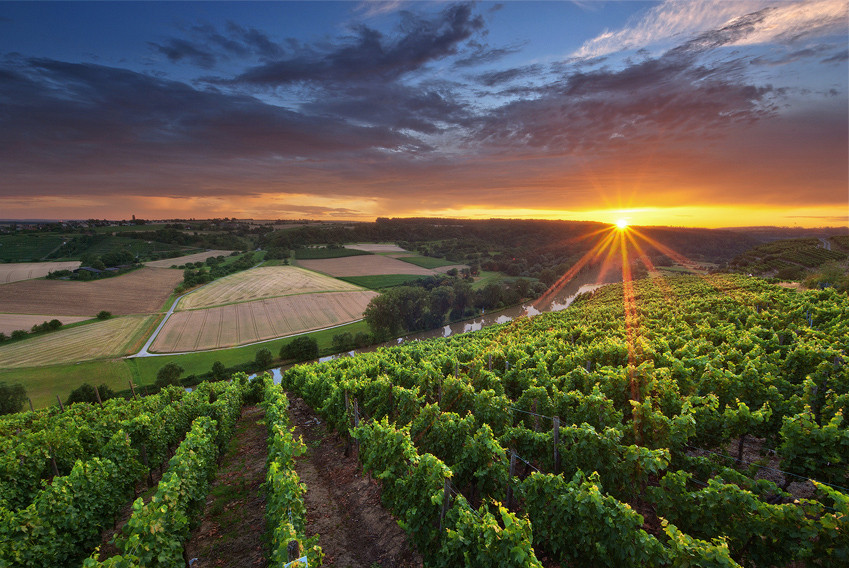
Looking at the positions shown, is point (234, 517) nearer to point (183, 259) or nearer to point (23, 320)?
point (23, 320)

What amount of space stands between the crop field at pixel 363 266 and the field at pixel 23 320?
44.9m

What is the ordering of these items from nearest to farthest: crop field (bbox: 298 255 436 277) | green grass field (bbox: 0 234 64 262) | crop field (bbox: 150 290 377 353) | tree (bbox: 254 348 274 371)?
tree (bbox: 254 348 274 371), crop field (bbox: 150 290 377 353), green grass field (bbox: 0 234 64 262), crop field (bbox: 298 255 436 277)

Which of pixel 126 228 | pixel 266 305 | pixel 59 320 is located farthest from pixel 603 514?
pixel 126 228

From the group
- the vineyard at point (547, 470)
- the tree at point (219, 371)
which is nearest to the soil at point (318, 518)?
the vineyard at point (547, 470)

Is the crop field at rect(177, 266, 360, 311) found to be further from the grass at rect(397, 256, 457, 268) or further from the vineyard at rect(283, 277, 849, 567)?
the vineyard at rect(283, 277, 849, 567)

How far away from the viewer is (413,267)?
314ft

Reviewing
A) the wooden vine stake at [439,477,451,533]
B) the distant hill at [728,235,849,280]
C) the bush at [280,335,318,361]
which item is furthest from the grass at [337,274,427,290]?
the wooden vine stake at [439,477,451,533]

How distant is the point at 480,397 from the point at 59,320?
67.2m

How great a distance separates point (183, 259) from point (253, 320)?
5438cm

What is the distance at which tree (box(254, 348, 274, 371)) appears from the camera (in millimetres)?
40969

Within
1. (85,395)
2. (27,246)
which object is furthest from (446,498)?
(27,246)

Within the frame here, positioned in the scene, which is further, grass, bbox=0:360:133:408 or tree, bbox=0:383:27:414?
grass, bbox=0:360:133:408

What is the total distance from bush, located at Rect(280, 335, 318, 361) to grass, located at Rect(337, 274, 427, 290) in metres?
31.0

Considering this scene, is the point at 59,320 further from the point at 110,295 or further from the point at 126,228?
the point at 126,228
